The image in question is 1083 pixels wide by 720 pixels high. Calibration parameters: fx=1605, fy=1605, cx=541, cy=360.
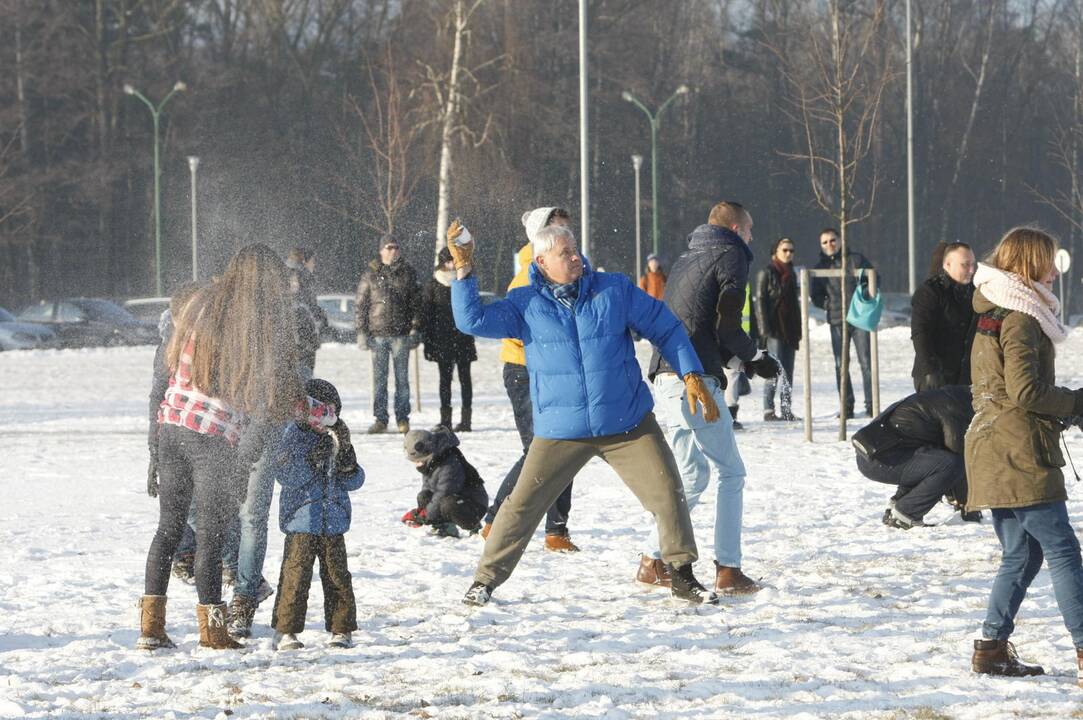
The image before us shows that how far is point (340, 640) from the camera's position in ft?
20.9

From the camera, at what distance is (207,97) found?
169ft

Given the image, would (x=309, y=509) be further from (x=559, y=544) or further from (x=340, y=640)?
(x=559, y=544)

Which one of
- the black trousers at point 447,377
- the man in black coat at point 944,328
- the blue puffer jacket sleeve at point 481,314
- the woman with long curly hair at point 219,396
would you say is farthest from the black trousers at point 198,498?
the black trousers at point 447,377

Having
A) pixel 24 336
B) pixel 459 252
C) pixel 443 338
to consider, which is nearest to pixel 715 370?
pixel 459 252

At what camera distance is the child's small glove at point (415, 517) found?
9227 mm

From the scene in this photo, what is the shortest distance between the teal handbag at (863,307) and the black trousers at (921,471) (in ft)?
18.7

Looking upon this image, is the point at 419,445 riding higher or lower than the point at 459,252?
lower

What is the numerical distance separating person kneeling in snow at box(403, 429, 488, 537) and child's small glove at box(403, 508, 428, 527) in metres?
0.13

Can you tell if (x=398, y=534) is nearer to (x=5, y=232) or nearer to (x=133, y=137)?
(x=5, y=232)

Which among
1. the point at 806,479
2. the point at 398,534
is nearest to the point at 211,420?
the point at 398,534

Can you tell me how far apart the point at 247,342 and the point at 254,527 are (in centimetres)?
100

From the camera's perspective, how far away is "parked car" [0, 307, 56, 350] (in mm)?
35656

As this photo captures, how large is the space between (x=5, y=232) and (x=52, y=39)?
237 inches

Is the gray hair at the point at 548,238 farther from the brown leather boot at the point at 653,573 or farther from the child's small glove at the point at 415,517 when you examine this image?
the child's small glove at the point at 415,517
